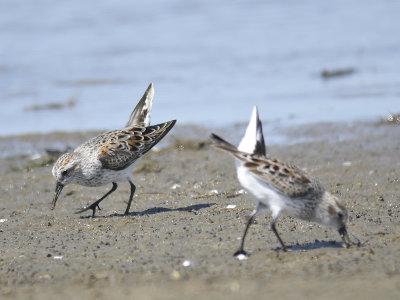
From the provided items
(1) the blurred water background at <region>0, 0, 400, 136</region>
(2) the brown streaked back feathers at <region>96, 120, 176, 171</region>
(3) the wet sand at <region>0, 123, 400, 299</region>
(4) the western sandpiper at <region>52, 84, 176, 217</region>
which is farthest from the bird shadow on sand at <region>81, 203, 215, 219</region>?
(1) the blurred water background at <region>0, 0, 400, 136</region>

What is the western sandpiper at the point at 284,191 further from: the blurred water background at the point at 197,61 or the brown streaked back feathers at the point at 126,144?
the blurred water background at the point at 197,61

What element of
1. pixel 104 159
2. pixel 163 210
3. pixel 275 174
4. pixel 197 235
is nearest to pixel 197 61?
pixel 104 159

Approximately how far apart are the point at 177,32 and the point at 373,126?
1172 centimetres

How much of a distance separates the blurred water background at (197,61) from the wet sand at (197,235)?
3095 mm

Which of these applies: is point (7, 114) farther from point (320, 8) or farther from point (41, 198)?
point (320, 8)

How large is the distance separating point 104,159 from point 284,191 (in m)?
3.34

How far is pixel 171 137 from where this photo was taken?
14000mm

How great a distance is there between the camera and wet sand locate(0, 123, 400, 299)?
247 inches

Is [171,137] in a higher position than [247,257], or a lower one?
lower

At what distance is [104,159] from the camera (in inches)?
379

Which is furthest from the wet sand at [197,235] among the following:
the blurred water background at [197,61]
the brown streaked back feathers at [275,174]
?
the blurred water background at [197,61]

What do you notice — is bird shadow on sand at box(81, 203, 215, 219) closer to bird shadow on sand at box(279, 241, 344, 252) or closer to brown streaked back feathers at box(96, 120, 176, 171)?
brown streaked back feathers at box(96, 120, 176, 171)

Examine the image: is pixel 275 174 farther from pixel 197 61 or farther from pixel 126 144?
pixel 197 61

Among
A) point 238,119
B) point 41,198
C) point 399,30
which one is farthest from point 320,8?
point 41,198
